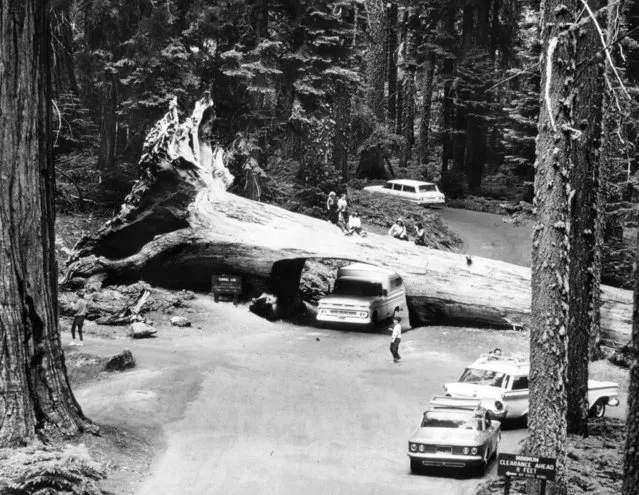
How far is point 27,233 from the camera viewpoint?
1229cm

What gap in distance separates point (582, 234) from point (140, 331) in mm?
12696

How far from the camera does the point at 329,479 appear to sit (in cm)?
1252

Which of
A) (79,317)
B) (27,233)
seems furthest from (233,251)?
(27,233)

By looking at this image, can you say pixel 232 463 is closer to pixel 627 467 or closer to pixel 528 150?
pixel 627 467

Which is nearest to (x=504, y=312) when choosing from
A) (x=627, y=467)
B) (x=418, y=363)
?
(x=418, y=363)

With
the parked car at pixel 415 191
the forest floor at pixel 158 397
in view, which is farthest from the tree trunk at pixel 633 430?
the parked car at pixel 415 191

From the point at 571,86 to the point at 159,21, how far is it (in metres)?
17.6

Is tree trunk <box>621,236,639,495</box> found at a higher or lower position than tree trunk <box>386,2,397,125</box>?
lower

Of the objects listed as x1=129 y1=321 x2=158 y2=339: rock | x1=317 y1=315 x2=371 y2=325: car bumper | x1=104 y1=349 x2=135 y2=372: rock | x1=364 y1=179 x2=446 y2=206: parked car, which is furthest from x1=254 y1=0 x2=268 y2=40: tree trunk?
x1=104 y1=349 x2=135 y2=372: rock

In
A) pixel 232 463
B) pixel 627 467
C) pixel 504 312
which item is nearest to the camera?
→ pixel 627 467

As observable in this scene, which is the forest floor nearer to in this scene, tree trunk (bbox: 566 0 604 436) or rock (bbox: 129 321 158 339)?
rock (bbox: 129 321 158 339)

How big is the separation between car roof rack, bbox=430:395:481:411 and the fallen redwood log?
8082 millimetres

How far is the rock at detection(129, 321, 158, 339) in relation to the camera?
70.2 ft

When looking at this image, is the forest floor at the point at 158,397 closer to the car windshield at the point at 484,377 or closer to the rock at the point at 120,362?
the rock at the point at 120,362
